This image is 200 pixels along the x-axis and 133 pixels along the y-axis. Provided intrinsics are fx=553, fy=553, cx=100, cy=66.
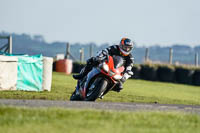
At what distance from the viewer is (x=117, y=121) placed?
8.15 metres

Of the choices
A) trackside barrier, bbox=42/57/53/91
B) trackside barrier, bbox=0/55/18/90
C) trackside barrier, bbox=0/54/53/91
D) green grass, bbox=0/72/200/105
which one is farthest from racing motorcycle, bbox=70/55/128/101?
trackside barrier, bbox=42/57/53/91

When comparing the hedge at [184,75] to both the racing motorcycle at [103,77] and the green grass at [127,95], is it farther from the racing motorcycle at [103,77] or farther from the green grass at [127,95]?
the racing motorcycle at [103,77]

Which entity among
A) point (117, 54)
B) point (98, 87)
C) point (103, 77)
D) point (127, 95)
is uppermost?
point (117, 54)

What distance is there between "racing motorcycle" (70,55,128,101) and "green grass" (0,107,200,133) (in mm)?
2666

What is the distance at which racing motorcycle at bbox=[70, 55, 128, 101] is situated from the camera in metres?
11.9

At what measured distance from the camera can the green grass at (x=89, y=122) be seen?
7207 millimetres

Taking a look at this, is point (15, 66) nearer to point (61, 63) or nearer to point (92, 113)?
point (92, 113)

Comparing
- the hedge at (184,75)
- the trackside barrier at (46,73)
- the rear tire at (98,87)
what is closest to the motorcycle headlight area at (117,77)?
the rear tire at (98,87)

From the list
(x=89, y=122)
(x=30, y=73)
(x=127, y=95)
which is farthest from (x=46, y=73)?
(x=89, y=122)

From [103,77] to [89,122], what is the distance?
13.7ft

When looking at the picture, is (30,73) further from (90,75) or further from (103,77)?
(103,77)

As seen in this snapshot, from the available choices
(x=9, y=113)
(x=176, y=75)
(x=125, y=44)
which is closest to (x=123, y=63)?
(x=125, y=44)

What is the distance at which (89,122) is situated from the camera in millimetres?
7844

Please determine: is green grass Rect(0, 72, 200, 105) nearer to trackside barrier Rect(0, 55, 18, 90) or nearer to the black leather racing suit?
trackside barrier Rect(0, 55, 18, 90)
